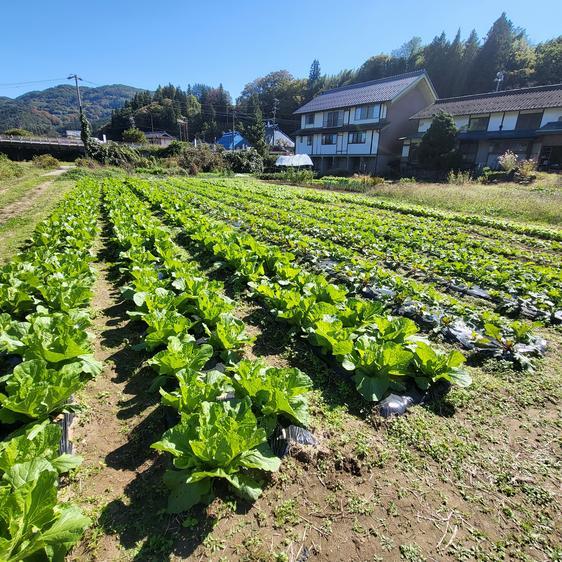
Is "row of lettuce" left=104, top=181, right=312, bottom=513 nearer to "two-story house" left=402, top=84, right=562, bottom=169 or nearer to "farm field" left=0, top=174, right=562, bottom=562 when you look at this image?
"farm field" left=0, top=174, right=562, bottom=562

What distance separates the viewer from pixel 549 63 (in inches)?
1853

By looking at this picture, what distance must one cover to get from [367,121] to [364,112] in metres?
1.18

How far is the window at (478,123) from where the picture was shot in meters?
31.2

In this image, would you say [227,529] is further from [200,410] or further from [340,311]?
[340,311]

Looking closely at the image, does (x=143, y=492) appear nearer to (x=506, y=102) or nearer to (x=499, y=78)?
(x=506, y=102)

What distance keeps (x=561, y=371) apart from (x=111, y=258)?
27.0 feet

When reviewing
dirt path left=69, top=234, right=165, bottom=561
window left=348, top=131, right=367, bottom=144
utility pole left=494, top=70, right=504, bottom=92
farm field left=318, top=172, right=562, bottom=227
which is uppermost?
utility pole left=494, top=70, right=504, bottom=92

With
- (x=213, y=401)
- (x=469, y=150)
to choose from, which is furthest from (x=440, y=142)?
(x=213, y=401)

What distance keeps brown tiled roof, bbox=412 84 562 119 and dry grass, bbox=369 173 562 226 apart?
9.51 metres

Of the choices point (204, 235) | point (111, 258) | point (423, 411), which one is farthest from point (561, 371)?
point (111, 258)

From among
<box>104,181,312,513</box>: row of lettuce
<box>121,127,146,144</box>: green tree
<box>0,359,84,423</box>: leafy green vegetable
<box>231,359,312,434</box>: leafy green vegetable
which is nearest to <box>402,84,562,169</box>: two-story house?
<box>104,181,312,513</box>: row of lettuce

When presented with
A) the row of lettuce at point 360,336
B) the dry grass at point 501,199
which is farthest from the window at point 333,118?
the row of lettuce at point 360,336

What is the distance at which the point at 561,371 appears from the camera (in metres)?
4.09

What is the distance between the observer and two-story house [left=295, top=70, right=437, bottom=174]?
3475cm
